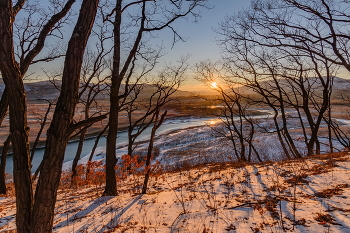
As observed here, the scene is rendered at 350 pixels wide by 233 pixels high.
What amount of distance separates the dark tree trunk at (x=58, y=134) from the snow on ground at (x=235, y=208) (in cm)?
133

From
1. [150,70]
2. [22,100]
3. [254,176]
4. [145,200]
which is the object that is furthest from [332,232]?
[150,70]

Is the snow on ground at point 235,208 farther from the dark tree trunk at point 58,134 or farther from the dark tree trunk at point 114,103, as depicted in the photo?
the dark tree trunk at point 58,134

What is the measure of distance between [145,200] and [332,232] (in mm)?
3475

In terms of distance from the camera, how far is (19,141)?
2.40 meters

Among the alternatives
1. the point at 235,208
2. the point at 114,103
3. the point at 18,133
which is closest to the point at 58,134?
the point at 18,133

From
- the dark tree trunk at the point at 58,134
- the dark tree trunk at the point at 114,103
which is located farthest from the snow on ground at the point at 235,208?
the dark tree trunk at the point at 58,134

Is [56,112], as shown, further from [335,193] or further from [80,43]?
[335,193]

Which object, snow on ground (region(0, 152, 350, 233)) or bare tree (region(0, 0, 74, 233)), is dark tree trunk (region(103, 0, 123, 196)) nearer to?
snow on ground (region(0, 152, 350, 233))

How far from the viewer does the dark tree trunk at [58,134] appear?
235cm

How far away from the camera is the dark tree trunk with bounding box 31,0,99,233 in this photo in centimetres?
235

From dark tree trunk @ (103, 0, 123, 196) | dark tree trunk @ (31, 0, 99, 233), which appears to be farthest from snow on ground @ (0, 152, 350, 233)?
dark tree trunk @ (31, 0, 99, 233)

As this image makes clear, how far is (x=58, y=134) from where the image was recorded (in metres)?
2.36

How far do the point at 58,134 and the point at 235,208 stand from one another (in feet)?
9.68

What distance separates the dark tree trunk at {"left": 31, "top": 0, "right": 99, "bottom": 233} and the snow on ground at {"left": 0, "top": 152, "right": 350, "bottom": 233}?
1.33 meters
